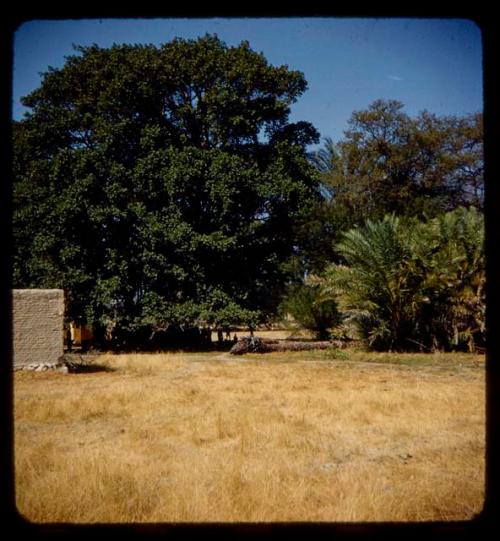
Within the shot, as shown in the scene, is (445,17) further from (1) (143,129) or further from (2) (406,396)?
(1) (143,129)

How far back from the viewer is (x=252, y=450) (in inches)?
184

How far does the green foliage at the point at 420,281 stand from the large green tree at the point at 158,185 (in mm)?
5188

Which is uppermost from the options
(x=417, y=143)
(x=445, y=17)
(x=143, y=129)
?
(x=417, y=143)

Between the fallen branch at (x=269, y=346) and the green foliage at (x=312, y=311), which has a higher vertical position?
the green foliage at (x=312, y=311)

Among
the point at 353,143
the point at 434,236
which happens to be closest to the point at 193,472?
the point at 434,236

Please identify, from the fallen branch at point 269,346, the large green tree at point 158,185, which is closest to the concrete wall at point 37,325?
the large green tree at point 158,185

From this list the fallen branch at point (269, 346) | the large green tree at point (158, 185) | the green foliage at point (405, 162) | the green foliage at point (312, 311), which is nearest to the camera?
the fallen branch at point (269, 346)

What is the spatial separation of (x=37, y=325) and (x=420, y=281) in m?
12.5

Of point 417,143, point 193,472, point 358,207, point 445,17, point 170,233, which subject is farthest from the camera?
point 417,143

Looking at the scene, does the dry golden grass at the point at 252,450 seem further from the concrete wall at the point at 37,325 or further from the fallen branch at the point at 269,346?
the fallen branch at the point at 269,346

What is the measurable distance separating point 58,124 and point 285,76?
11.0 metres

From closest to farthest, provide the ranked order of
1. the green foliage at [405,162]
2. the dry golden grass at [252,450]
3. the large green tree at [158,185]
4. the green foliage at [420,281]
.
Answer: the dry golden grass at [252,450] → the green foliage at [420,281] → the large green tree at [158,185] → the green foliage at [405,162]

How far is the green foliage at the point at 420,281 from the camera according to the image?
555 inches

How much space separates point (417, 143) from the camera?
26.1 m
